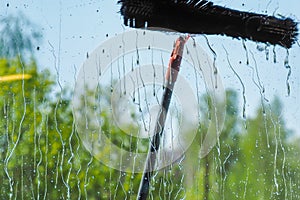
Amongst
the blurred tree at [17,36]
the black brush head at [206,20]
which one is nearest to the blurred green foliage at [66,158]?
the blurred tree at [17,36]

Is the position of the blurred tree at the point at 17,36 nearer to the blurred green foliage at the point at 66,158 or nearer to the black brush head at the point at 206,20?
the blurred green foliage at the point at 66,158

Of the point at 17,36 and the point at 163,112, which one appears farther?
the point at 17,36

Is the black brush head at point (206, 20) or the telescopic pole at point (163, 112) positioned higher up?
the black brush head at point (206, 20)

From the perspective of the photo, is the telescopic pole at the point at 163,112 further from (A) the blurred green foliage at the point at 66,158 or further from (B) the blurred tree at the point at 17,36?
(B) the blurred tree at the point at 17,36

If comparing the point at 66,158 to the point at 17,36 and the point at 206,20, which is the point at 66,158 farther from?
the point at 206,20

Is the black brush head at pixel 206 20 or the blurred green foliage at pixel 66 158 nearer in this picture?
the black brush head at pixel 206 20

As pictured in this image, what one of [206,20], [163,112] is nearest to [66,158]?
[163,112]

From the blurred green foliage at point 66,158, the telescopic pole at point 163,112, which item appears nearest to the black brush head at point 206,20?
the telescopic pole at point 163,112

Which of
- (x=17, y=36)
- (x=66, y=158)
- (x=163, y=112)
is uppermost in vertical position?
(x=17, y=36)

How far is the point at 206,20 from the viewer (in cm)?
110

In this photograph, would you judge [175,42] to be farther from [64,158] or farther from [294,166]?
[294,166]

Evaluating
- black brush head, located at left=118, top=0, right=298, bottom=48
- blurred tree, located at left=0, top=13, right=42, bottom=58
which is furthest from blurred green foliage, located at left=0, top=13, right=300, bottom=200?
black brush head, located at left=118, top=0, right=298, bottom=48

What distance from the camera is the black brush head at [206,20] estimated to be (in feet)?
3.39

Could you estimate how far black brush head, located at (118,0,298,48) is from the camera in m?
1.03
